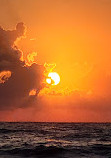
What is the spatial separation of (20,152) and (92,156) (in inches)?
293

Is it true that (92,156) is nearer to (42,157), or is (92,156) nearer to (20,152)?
(42,157)

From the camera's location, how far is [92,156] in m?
23.1

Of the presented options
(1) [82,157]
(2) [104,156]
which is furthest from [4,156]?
(2) [104,156]

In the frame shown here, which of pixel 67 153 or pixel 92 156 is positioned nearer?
pixel 92 156

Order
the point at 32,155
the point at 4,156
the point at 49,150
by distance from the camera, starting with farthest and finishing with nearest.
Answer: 1. the point at 49,150
2. the point at 32,155
3. the point at 4,156

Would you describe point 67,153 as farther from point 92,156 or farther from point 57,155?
point 92,156

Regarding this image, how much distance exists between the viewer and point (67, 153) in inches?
995

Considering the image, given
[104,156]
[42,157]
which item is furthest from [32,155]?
[104,156]

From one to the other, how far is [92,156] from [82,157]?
1.23 m

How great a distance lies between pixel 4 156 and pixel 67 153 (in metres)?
6.69

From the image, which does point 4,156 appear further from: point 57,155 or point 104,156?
point 104,156

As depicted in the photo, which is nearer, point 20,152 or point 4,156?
point 4,156

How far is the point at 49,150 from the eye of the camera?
1054 inches

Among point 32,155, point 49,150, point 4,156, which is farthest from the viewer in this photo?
point 49,150
